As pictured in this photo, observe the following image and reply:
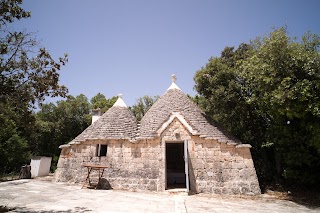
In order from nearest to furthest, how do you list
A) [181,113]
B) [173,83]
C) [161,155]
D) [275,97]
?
[275,97] < [161,155] < [181,113] < [173,83]

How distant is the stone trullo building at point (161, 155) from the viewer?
923 cm

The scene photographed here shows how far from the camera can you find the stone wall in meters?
9.16

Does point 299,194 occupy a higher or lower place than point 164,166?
lower

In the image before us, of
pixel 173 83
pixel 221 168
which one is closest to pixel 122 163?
pixel 221 168

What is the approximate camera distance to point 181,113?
11.2 metres

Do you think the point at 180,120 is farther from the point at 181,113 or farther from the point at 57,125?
the point at 57,125

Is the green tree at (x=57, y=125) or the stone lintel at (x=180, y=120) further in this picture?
the green tree at (x=57, y=125)

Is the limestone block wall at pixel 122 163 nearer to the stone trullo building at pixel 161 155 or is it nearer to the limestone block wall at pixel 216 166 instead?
the stone trullo building at pixel 161 155

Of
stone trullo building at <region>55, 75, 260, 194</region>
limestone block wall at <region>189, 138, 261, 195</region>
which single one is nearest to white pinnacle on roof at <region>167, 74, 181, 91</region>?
stone trullo building at <region>55, 75, 260, 194</region>

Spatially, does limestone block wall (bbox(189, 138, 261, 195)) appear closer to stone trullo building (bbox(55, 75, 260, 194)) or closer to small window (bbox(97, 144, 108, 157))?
stone trullo building (bbox(55, 75, 260, 194))

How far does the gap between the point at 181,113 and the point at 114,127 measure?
3889 mm

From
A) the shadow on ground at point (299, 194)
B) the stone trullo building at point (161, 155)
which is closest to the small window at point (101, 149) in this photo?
the stone trullo building at point (161, 155)

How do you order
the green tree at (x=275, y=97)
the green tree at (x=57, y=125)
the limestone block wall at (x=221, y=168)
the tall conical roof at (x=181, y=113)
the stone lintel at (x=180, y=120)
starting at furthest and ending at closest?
the green tree at (x=57, y=125) < the tall conical roof at (x=181, y=113) < the stone lintel at (x=180, y=120) < the limestone block wall at (x=221, y=168) < the green tree at (x=275, y=97)

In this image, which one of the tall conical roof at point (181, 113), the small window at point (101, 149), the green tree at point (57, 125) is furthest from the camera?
the green tree at point (57, 125)
